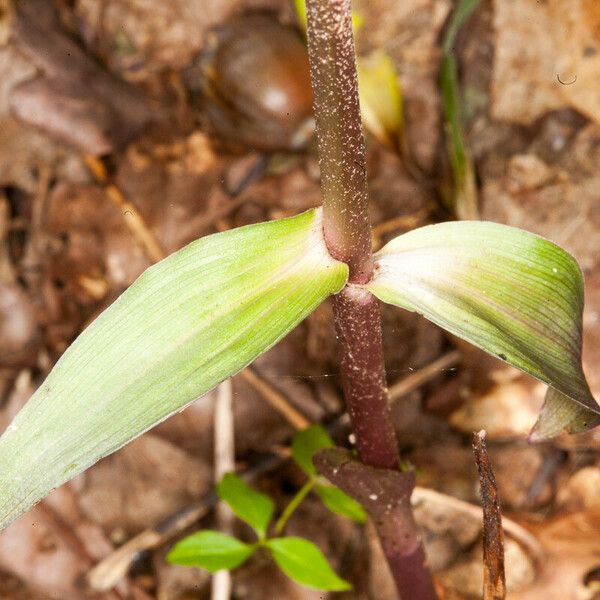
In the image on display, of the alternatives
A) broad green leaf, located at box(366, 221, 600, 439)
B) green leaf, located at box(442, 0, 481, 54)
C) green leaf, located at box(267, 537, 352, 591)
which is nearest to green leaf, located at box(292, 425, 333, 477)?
green leaf, located at box(267, 537, 352, 591)

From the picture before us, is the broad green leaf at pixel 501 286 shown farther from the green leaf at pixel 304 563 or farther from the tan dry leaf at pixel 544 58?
the tan dry leaf at pixel 544 58

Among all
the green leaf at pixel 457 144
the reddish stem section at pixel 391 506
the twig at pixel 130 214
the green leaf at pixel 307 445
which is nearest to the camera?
the reddish stem section at pixel 391 506

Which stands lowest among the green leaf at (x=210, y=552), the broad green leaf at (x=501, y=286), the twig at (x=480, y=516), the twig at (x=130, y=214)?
the green leaf at (x=210, y=552)

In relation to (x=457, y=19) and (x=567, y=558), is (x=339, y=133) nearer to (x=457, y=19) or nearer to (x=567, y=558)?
(x=567, y=558)

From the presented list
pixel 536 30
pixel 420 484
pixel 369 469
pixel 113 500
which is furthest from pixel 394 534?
pixel 536 30

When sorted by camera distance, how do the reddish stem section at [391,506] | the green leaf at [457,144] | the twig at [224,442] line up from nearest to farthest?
the reddish stem section at [391,506] → the twig at [224,442] → the green leaf at [457,144]

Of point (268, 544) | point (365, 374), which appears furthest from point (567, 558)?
point (365, 374)

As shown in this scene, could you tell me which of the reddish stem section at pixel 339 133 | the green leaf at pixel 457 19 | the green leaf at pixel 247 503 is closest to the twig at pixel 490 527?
the reddish stem section at pixel 339 133
